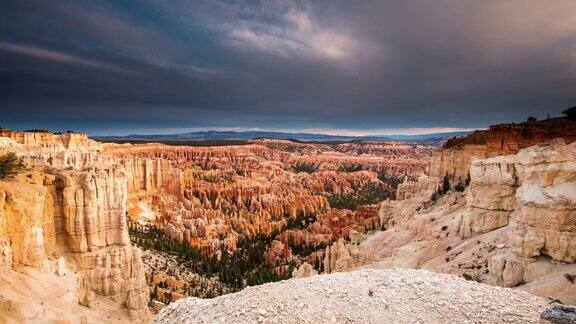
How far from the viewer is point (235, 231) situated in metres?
58.0

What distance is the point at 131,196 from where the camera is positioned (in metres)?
56.1

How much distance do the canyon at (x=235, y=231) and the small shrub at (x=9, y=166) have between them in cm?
35

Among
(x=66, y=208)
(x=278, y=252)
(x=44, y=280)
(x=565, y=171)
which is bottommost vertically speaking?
(x=278, y=252)

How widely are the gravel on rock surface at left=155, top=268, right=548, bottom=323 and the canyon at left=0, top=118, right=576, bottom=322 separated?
1.46m

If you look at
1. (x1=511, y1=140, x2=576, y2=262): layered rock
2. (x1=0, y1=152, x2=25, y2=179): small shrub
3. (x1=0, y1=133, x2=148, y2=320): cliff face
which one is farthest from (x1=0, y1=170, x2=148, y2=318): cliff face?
(x1=511, y1=140, x2=576, y2=262): layered rock

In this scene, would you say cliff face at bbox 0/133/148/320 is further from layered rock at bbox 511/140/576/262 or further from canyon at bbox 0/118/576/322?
layered rock at bbox 511/140/576/262

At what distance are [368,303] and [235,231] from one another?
161 ft

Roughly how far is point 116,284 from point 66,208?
409cm

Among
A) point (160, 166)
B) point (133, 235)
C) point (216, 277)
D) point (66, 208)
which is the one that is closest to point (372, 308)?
point (66, 208)

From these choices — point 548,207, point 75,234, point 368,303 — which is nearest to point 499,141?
point 548,207

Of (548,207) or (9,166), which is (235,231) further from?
(548,207)

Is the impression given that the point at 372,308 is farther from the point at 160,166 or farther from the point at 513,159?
the point at 160,166

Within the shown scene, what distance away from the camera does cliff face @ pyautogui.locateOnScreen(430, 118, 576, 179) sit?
29.1 meters

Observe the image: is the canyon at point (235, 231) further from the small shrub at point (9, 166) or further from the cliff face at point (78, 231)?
the small shrub at point (9, 166)
